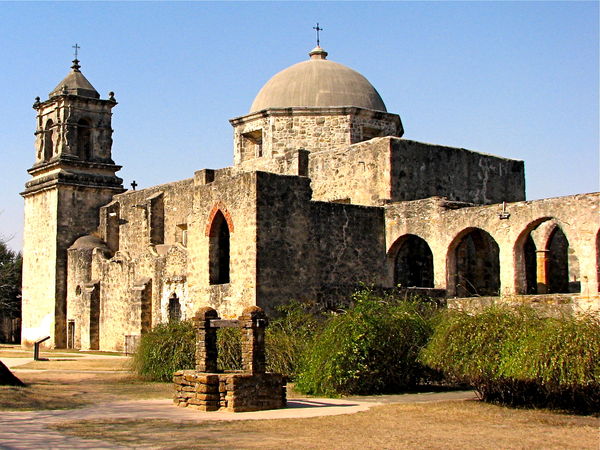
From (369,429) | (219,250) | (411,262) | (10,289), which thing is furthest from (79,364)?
(10,289)

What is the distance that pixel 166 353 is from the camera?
16.4m

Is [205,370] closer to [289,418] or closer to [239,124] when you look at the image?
[289,418]

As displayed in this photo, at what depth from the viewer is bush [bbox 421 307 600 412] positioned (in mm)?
11023

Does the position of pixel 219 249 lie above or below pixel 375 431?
above

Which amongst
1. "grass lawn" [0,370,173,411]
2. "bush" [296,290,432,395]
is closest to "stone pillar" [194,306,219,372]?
"grass lawn" [0,370,173,411]

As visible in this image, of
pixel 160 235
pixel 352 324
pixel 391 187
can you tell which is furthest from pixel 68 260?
pixel 352 324

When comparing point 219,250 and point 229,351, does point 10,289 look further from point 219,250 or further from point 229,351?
point 229,351

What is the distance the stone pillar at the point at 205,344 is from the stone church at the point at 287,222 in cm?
493

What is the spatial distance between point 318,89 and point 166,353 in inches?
499

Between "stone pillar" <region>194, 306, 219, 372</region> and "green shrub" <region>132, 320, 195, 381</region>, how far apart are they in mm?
3215

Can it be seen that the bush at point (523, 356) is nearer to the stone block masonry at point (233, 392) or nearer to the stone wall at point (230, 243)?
the stone block masonry at point (233, 392)

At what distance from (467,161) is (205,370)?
13243mm

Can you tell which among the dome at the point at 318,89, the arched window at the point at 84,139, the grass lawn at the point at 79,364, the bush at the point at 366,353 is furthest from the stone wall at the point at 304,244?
the arched window at the point at 84,139

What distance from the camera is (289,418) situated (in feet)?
37.2
